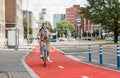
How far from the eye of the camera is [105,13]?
73.2m

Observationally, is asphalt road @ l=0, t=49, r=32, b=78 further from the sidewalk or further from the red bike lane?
the red bike lane

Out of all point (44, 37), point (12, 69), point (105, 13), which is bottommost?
point (12, 69)

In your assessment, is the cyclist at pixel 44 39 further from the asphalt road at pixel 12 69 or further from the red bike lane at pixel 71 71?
the asphalt road at pixel 12 69

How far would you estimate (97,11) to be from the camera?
74938 mm

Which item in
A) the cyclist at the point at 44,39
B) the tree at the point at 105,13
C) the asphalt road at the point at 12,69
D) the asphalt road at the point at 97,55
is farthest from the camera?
the tree at the point at 105,13

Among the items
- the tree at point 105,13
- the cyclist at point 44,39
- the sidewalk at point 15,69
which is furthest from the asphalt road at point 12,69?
the tree at point 105,13

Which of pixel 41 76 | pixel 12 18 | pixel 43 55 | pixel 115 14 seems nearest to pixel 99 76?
pixel 41 76

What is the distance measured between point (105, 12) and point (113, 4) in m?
2.03

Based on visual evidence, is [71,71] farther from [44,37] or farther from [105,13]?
[105,13]

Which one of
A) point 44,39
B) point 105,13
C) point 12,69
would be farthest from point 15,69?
point 105,13

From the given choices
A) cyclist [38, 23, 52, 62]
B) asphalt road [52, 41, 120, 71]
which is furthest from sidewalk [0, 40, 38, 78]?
asphalt road [52, 41, 120, 71]

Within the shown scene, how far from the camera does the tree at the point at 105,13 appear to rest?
7256 centimetres

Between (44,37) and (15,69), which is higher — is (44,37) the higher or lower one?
the higher one

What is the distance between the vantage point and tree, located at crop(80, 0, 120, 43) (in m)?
72.6
